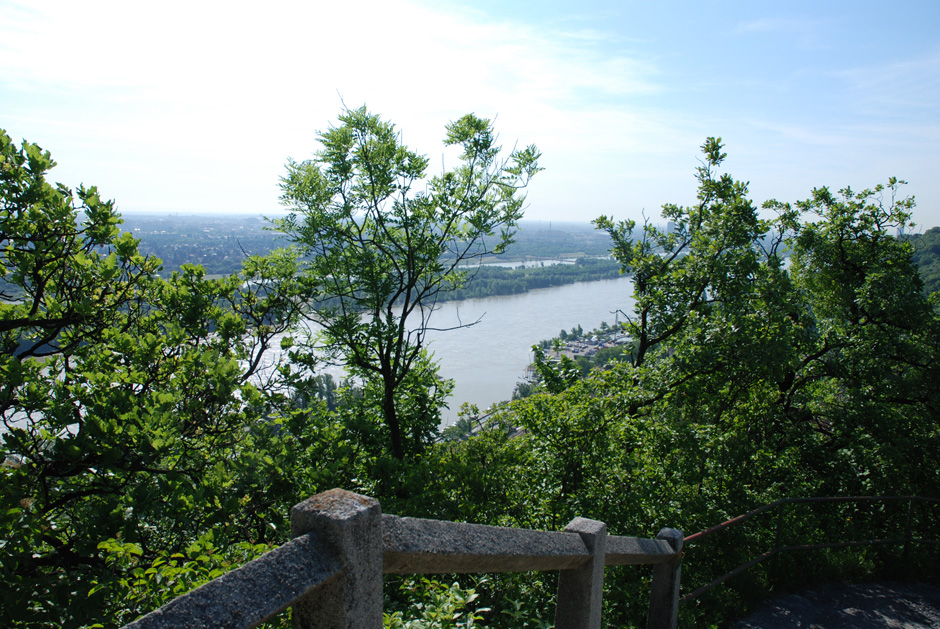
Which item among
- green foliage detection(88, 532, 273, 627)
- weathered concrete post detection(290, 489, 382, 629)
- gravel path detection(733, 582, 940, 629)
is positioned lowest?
gravel path detection(733, 582, 940, 629)

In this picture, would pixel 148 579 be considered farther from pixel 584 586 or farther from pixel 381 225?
pixel 381 225

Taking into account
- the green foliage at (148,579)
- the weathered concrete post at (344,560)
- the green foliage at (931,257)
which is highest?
the green foliage at (931,257)

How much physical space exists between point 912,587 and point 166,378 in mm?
6705

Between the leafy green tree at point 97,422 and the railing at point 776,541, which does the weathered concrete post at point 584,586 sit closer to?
the railing at point 776,541

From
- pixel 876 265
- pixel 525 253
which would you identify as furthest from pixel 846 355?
pixel 525 253

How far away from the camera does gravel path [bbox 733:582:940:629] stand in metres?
→ 4.05

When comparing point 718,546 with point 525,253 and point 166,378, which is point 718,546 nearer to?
point 166,378

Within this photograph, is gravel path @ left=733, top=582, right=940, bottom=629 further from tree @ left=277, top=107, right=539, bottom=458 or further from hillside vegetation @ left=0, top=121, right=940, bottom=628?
tree @ left=277, top=107, right=539, bottom=458

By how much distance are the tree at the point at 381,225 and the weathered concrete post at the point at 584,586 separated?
7525 mm

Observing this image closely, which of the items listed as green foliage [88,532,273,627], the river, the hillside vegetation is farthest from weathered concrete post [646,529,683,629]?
the river

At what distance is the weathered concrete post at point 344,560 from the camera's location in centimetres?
111

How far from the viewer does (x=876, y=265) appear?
398 inches

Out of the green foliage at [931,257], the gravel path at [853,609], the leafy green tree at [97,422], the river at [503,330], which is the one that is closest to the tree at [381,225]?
the leafy green tree at [97,422]

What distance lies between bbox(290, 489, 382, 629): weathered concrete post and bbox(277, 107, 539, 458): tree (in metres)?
8.16
